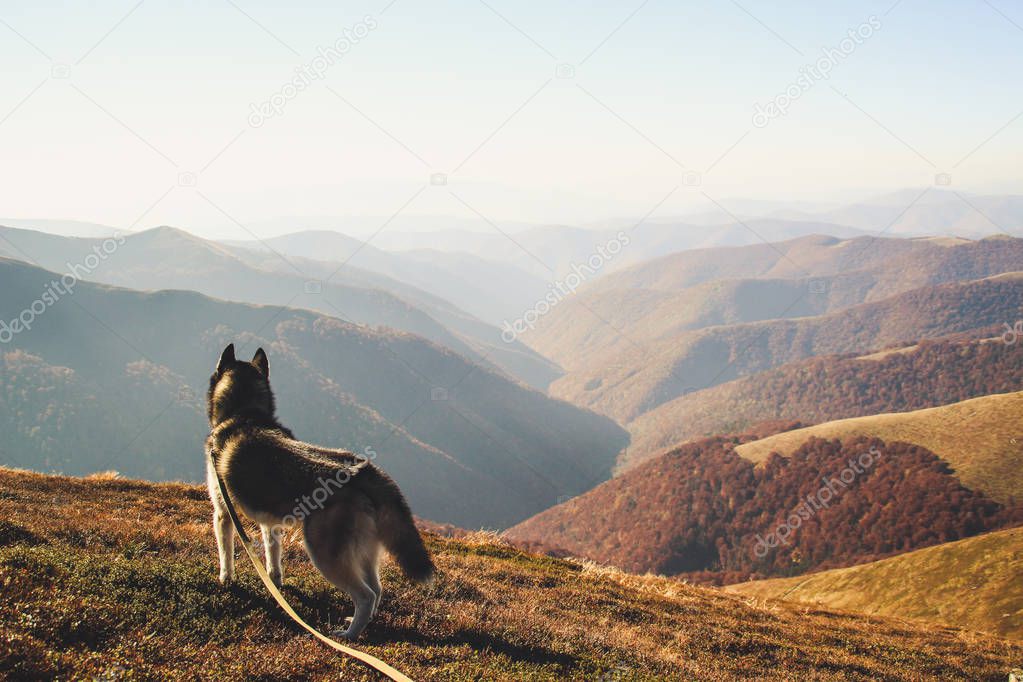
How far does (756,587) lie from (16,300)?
723ft

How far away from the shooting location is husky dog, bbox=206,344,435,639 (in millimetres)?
6223

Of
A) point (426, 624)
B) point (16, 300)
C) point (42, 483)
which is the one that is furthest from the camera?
point (16, 300)

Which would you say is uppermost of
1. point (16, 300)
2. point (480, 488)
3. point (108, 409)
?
point (16, 300)

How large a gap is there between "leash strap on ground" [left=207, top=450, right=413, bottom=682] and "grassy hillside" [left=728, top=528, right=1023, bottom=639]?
3331 centimetres

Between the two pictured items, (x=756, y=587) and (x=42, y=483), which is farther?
(x=756, y=587)

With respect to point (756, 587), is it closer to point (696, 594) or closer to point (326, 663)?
point (696, 594)

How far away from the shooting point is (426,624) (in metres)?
7.81

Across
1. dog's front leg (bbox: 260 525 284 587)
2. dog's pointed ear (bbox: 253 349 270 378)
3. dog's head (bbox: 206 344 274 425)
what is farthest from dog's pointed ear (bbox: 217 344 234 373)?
dog's front leg (bbox: 260 525 284 587)

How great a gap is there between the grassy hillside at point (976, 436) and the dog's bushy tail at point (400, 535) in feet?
321

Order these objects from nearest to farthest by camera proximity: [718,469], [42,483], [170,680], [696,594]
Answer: [170,680]
[42,483]
[696,594]
[718,469]

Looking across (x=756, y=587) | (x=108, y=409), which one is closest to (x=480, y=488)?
(x=108, y=409)

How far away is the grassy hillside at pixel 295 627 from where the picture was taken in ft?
18.2

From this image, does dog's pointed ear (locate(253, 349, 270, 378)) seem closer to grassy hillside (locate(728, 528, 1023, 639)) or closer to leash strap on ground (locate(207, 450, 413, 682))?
leash strap on ground (locate(207, 450, 413, 682))

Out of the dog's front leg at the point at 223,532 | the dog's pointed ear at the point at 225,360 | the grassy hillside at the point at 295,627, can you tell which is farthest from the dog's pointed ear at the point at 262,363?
the grassy hillside at the point at 295,627
